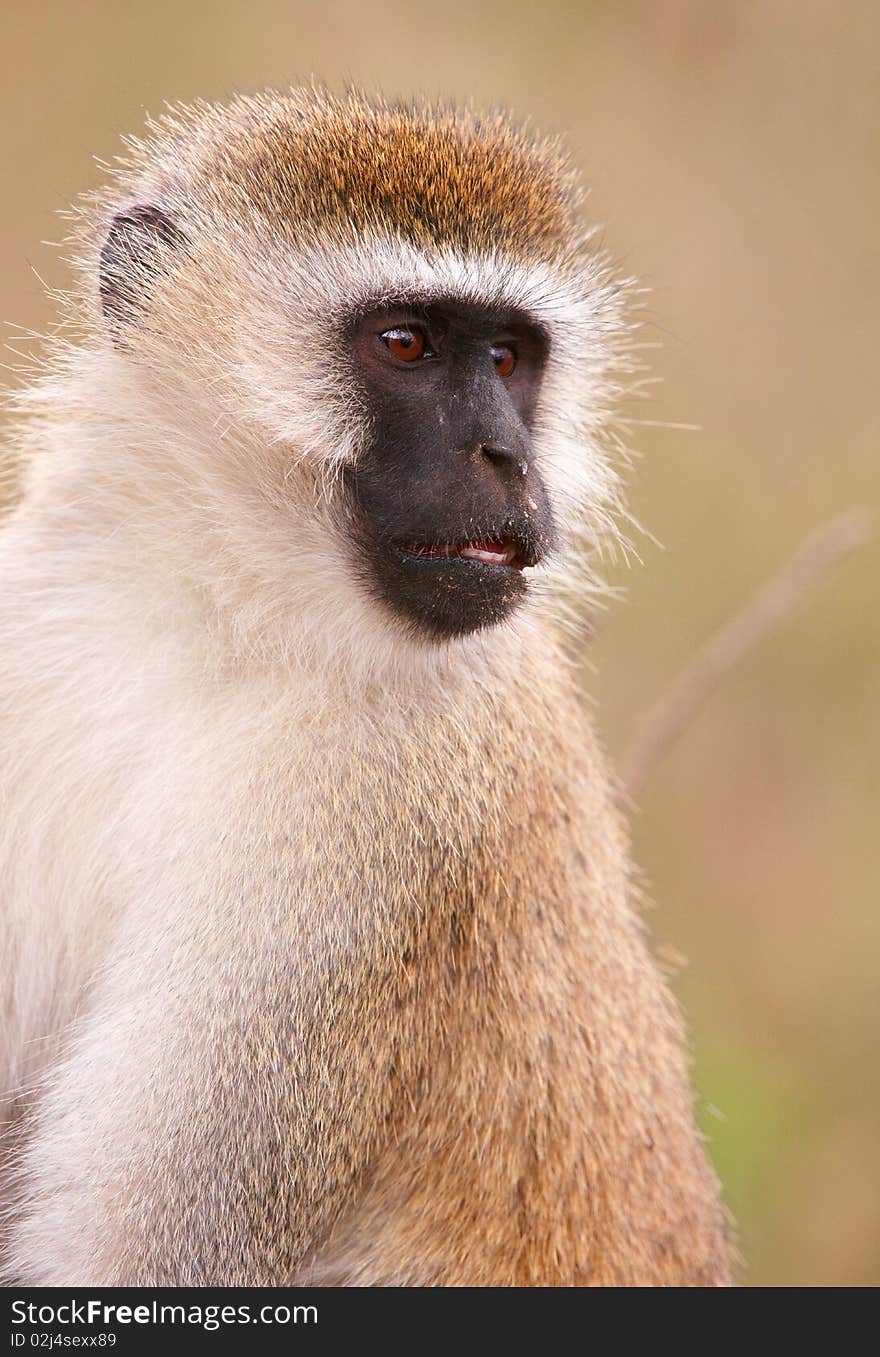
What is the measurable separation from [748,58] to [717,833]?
3.78 m

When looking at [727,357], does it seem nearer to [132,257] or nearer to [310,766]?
[132,257]

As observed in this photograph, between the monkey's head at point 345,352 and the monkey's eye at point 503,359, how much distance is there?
0.01 m

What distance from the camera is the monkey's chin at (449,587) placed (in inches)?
145

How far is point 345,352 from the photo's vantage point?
3883 millimetres

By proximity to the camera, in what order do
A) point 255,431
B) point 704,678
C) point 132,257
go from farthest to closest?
point 704,678 < point 132,257 < point 255,431

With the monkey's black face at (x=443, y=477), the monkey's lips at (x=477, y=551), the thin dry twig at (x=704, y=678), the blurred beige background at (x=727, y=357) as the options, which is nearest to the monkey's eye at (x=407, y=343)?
the monkey's black face at (x=443, y=477)

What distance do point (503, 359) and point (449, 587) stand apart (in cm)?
→ 64

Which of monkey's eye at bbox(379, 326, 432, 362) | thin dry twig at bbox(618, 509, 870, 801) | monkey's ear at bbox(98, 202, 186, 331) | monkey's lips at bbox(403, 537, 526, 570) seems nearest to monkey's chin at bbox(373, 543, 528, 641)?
monkey's lips at bbox(403, 537, 526, 570)

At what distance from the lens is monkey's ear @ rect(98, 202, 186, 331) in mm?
3922

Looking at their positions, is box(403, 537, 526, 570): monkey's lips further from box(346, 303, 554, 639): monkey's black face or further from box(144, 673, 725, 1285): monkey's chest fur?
box(144, 673, 725, 1285): monkey's chest fur

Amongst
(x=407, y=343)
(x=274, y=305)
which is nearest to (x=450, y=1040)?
(x=407, y=343)

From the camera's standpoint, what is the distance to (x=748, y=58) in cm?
845

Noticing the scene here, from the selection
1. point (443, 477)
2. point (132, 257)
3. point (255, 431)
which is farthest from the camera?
point (132, 257)

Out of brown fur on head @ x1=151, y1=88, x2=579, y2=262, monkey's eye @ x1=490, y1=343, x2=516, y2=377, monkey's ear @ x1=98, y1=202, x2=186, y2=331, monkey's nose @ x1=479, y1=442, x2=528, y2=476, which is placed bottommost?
monkey's nose @ x1=479, y1=442, x2=528, y2=476
